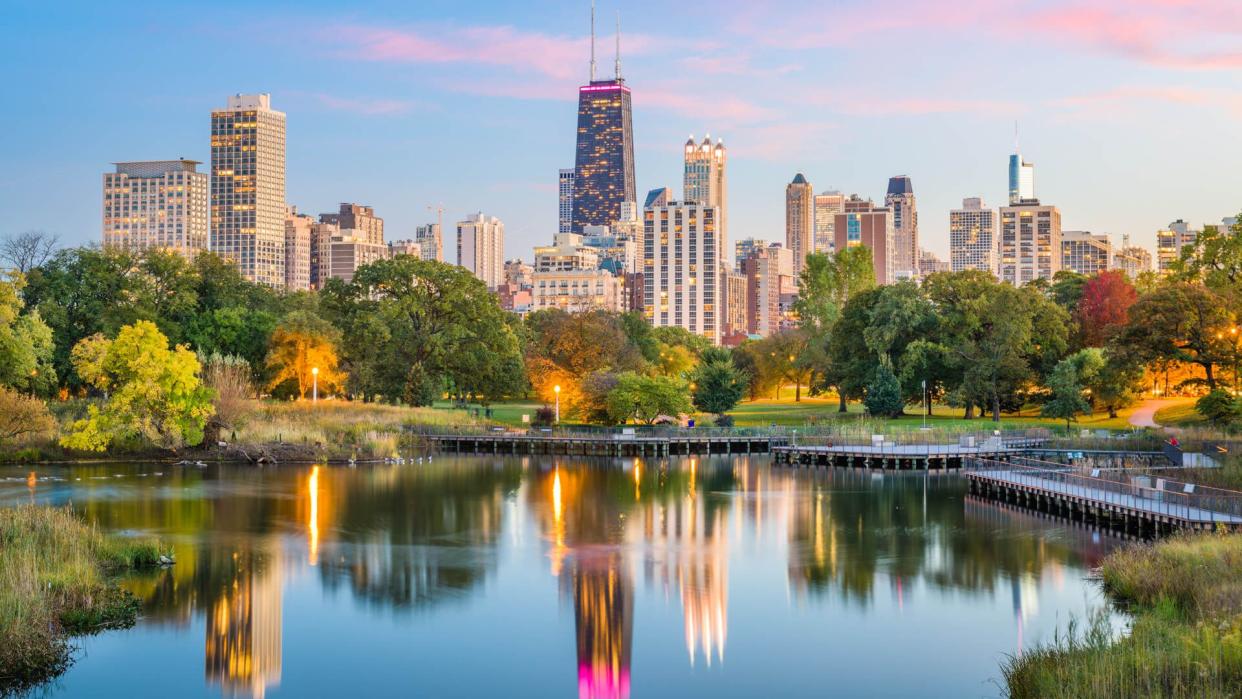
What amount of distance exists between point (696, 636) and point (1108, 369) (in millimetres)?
44688

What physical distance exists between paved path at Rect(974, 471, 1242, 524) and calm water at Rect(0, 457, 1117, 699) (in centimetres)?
156

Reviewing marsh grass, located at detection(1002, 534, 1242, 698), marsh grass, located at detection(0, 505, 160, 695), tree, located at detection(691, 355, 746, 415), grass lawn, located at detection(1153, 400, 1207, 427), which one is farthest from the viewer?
tree, located at detection(691, 355, 746, 415)

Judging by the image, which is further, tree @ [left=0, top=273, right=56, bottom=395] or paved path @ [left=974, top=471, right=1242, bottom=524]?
tree @ [left=0, top=273, right=56, bottom=395]

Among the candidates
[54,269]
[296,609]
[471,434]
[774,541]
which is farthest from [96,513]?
[54,269]

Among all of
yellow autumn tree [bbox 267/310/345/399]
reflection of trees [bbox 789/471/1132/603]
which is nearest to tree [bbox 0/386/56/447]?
yellow autumn tree [bbox 267/310/345/399]

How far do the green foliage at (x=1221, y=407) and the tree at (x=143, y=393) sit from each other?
153 feet

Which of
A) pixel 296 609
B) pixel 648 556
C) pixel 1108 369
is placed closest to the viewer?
pixel 296 609

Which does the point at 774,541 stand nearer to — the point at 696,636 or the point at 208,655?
the point at 696,636

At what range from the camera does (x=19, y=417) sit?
52.3 metres

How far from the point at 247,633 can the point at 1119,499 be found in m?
26.9

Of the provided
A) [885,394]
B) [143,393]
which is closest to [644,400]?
[885,394]

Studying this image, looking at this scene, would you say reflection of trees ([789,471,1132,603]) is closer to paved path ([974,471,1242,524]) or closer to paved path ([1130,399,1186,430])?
paved path ([974,471,1242,524])

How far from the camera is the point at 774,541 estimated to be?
37375mm

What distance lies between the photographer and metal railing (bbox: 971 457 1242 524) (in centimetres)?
3491
